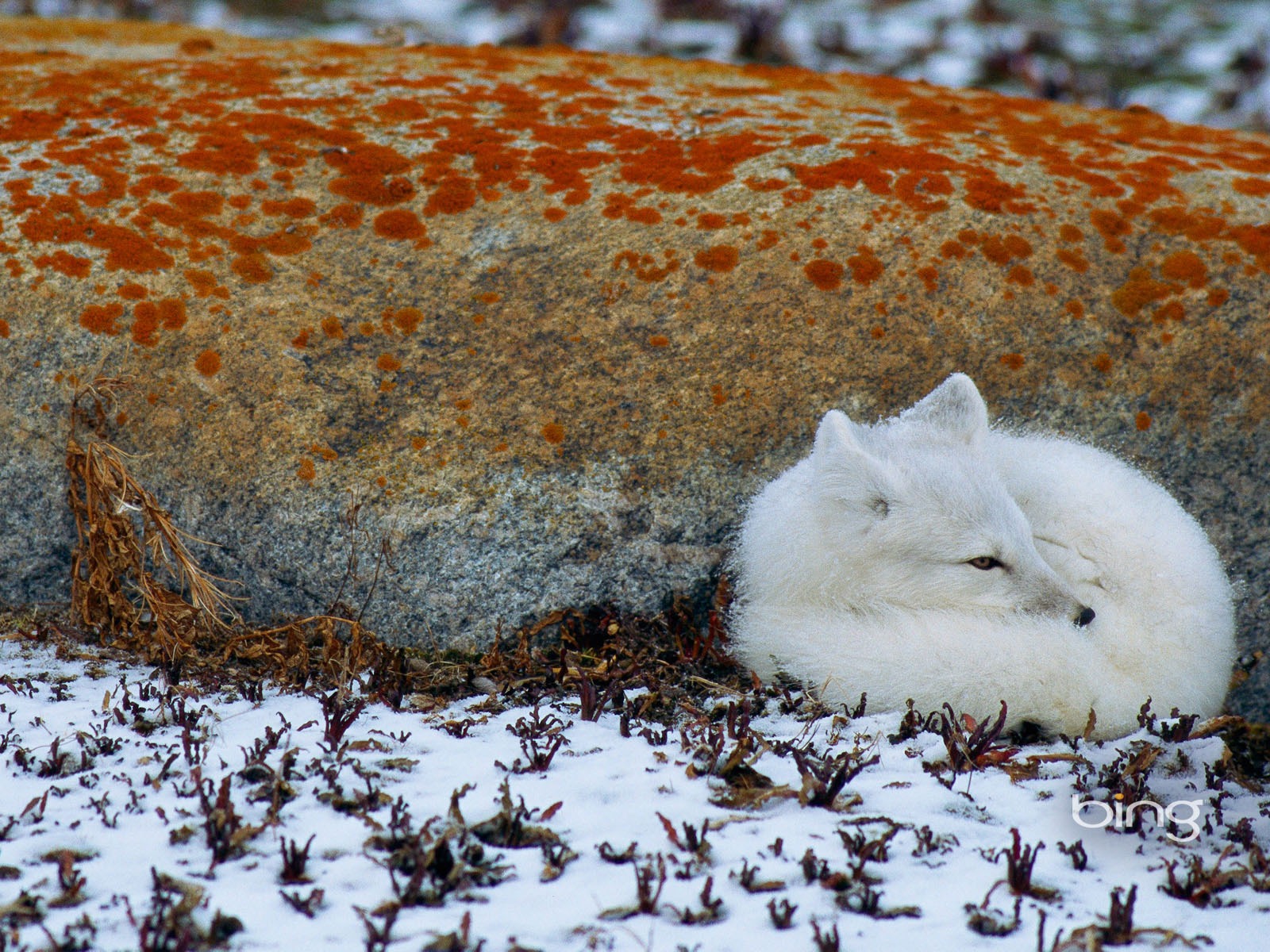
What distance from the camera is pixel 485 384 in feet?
16.6

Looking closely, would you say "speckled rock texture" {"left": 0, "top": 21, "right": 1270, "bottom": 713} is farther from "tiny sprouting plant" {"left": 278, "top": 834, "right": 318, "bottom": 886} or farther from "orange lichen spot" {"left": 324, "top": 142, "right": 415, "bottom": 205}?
"tiny sprouting plant" {"left": 278, "top": 834, "right": 318, "bottom": 886}

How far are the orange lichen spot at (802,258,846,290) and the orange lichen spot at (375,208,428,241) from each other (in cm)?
203

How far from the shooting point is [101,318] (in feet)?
16.6

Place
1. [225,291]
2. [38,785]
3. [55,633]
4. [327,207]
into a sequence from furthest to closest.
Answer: [327,207], [225,291], [55,633], [38,785]

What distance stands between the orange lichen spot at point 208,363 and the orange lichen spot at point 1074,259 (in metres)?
4.26

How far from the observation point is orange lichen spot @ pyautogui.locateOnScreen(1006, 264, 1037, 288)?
5.36 m

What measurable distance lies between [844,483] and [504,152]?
2927mm

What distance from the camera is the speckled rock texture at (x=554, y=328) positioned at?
15.9 ft

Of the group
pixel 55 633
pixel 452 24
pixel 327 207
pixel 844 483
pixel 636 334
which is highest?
pixel 452 24

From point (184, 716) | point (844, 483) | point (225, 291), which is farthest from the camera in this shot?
point (225, 291)

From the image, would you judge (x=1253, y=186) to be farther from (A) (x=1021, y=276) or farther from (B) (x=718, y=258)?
(B) (x=718, y=258)

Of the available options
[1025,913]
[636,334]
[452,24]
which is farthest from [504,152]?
[452,24]

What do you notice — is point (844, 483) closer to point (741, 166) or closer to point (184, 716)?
point (741, 166)
